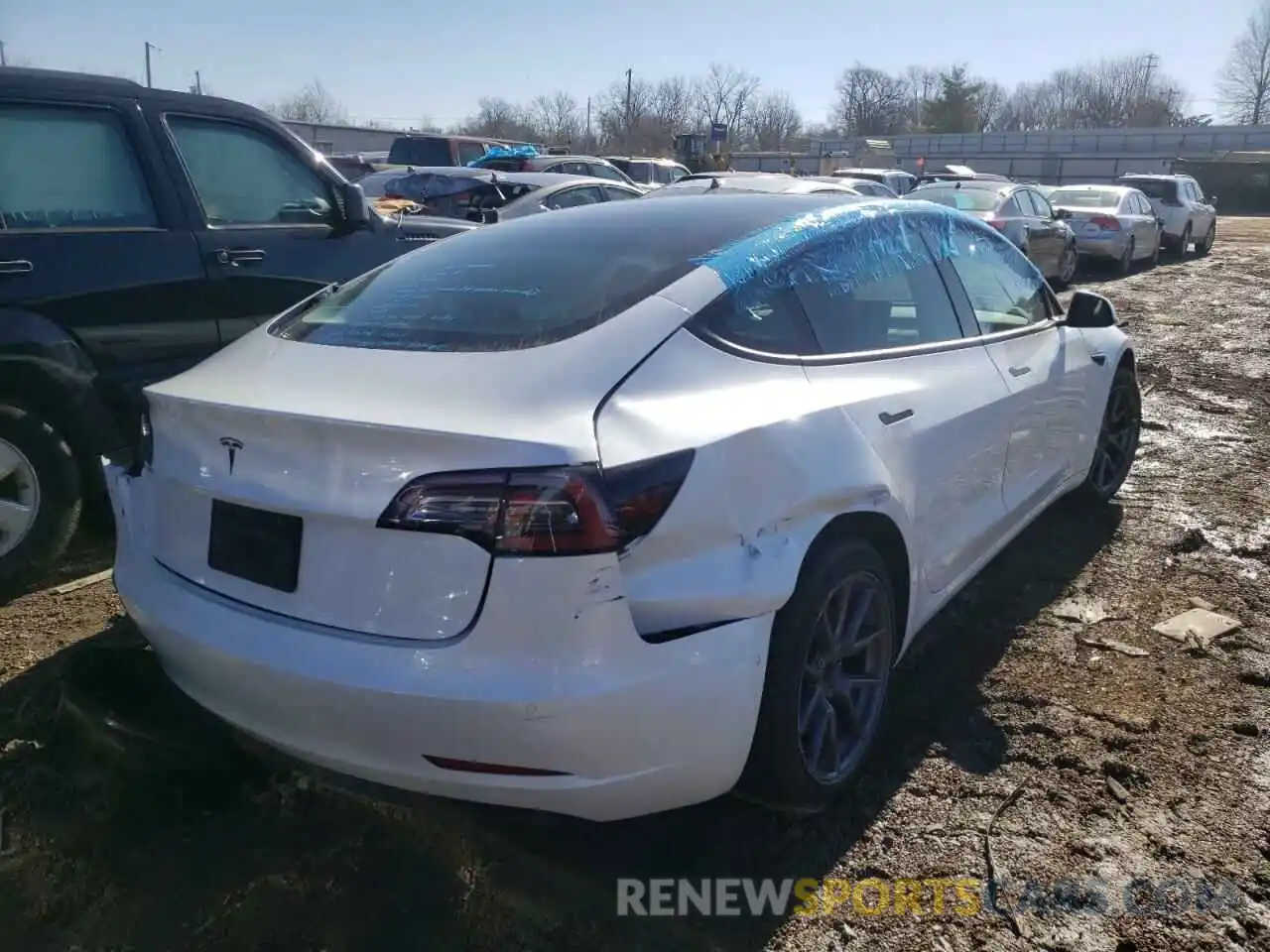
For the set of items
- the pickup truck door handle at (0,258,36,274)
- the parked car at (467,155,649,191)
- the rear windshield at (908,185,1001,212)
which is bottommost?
the pickup truck door handle at (0,258,36,274)

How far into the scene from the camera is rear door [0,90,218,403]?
13.6ft

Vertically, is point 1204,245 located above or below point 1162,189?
below

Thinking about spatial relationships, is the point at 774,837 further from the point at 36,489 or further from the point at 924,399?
the point at 36,489

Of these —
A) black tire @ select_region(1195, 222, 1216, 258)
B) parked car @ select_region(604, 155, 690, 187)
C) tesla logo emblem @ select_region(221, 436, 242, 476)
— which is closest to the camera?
tesla logo emblem @ select_region(221, 436, 242, 476)

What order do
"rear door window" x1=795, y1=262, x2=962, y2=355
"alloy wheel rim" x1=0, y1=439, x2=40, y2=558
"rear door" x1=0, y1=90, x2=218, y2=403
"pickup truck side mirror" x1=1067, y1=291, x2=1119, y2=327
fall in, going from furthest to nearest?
1. "pickup truck side mirror" x1=1067, y1=291, x2=1119, y2=327
2. "rear door" x1=0, y1=90, x2=218, y2=403
3. "alloy wheel rim" x1=0, y1=439, x2=40, y2=558
4. "rear door window" x1=795, y1=262, x2=962, y2=355

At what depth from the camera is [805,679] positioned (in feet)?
8.89

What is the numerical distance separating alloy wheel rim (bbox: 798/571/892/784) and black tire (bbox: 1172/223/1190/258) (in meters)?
20.8

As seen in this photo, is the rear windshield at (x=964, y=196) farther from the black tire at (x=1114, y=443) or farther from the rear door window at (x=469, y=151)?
the rear door window at (x=469, y=151)

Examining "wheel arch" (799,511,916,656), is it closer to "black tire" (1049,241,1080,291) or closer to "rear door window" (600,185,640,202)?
"rear door window" (600,185,640,202)

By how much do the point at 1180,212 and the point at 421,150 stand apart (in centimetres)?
1559

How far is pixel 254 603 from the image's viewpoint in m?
2.36

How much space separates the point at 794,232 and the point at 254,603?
6.16 feet

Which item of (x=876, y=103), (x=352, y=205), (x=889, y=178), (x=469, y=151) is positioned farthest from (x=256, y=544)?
(x=876, y=103)

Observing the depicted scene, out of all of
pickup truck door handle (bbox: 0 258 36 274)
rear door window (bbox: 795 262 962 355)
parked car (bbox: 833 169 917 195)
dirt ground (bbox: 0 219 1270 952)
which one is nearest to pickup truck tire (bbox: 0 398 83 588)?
dirt ground (bbox: 0 219 1270 952)
